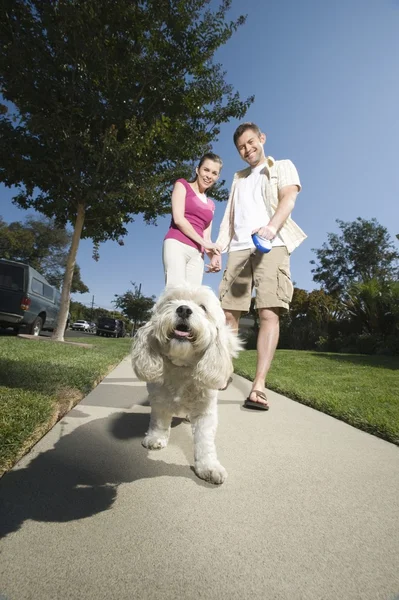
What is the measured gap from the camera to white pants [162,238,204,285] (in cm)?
322

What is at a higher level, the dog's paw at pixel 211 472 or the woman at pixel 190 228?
the woman at pixel 190 228

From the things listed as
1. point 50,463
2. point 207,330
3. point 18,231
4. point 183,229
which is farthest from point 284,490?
point 18,231

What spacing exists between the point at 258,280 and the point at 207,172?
129 centimetres

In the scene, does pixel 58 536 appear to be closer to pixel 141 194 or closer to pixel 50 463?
pixel 50 463

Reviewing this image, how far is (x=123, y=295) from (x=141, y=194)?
47126 mm

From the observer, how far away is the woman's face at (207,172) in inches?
138

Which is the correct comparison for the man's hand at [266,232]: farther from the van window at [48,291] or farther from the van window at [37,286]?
the van window at [48,291]

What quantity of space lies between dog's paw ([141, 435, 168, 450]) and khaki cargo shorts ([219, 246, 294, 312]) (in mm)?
1774

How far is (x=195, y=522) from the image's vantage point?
126cm

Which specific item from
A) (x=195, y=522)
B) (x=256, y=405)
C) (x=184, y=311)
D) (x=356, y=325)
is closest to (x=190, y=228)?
(x=184, y=311)

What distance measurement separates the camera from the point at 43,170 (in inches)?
356

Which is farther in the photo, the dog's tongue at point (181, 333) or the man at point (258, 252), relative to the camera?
the man at point (258, 252)

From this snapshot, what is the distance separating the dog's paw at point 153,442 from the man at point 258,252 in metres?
1.27

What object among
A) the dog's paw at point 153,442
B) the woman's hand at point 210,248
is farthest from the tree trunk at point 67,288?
the dog's paw at point 153,442
